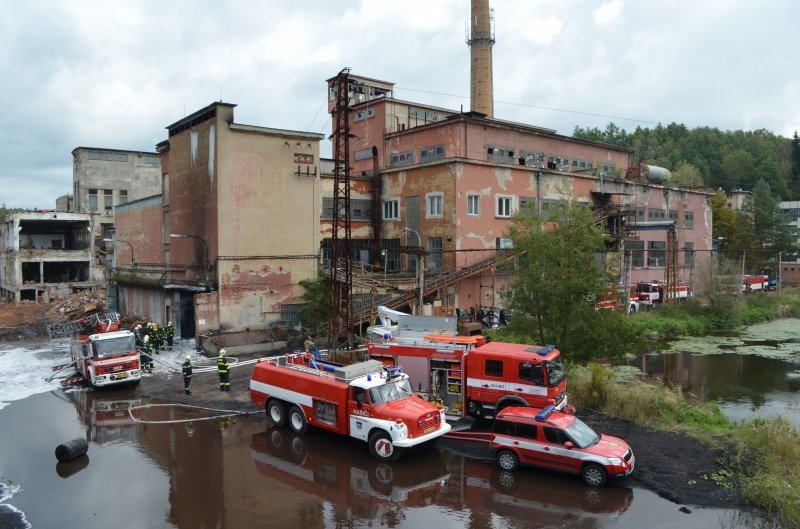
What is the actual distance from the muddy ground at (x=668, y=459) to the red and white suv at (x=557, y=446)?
876mm

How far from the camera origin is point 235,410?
19.1 metres

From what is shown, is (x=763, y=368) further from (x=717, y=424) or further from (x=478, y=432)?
(x=478, y=432)

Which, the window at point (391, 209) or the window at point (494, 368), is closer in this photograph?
the window at point (494, 368)

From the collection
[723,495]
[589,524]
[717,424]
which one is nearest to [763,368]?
[717,424]

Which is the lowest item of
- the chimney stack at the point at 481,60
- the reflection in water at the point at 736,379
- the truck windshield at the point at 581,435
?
the reflection in water at the point at 736,379

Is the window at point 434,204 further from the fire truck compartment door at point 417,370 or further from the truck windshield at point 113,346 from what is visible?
the truck windshield at point 113,346

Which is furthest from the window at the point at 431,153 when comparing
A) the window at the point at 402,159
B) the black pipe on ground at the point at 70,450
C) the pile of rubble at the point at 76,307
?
the black pipe on ground at the point at 70,450

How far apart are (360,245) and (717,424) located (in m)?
25.7

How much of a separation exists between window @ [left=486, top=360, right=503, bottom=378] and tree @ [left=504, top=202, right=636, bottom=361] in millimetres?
3973

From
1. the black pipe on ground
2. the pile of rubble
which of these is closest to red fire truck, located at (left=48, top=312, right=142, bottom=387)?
the black pipe on ground

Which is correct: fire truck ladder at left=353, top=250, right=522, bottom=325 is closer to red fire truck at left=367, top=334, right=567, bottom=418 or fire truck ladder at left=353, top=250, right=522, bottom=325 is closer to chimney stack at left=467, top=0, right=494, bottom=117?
red fire truck at left=367, top=334, right=567, bottom=418

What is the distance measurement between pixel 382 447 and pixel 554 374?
5.18m

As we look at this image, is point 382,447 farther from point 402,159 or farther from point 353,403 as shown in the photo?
point 402,159

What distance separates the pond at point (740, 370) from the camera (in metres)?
23.0
